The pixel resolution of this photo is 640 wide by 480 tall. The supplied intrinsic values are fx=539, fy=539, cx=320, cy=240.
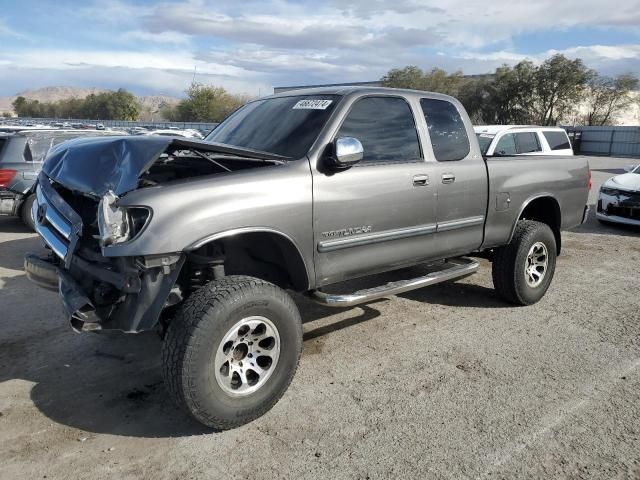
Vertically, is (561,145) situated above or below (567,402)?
above

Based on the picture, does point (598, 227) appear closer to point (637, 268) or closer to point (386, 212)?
point (637, 268)

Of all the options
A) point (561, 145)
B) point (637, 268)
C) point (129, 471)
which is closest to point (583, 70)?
point (561, 145)

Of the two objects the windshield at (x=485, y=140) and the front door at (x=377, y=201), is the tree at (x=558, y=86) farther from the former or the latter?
the front door at (x=377, y=201)

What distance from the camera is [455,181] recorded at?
460cm

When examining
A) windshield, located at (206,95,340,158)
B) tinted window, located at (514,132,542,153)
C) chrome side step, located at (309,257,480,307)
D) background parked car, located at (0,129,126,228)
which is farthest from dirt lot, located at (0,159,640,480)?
tinted window, located at (514,132,542,153)

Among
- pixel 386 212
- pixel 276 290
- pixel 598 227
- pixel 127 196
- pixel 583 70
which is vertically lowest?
pixel 598 227

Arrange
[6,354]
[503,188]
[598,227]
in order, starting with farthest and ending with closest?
[598,227]
[503,188]
[6,354]

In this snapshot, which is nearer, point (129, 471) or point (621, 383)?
point (129, 471)

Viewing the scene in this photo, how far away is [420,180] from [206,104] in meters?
76.5

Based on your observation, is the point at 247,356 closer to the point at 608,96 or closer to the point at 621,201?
→ the point at 621,201

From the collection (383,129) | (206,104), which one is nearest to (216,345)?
(383,129)

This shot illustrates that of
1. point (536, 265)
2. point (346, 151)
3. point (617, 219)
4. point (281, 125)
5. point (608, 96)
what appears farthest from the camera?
point (608, 96)

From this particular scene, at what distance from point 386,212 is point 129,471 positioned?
94.8 inches

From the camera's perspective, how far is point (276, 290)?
3395mm
